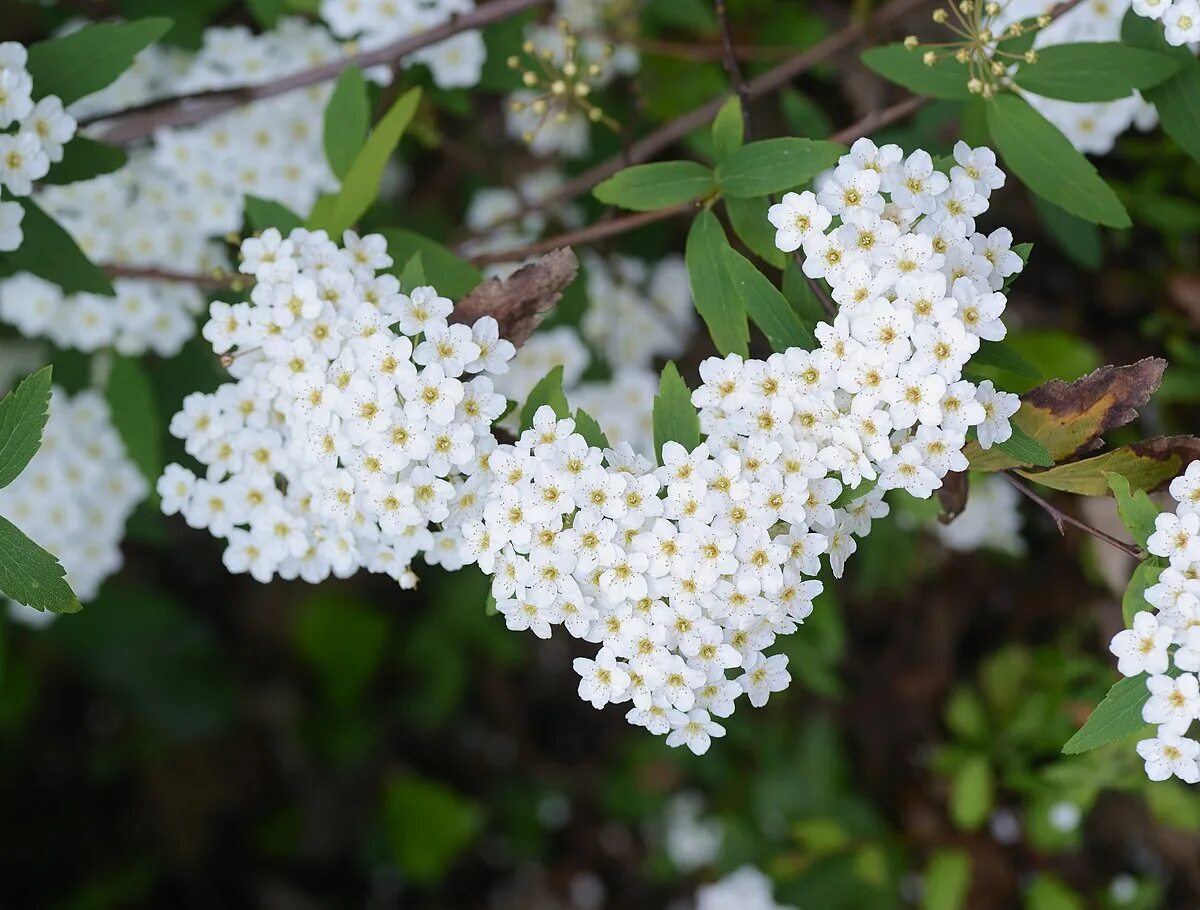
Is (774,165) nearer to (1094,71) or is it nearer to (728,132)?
(728,132)

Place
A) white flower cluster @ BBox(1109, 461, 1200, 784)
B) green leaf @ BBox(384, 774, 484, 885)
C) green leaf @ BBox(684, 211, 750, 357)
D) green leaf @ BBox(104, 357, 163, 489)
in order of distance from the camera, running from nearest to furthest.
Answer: white flower cluster @ BBox(1109, 461, 1200, 784), green leaf @ BBox(684, 211, 750, 357), green leaf @ BBox(104, 357, 163, 489), green leaf @ BBox(384, 774, 484, 885)

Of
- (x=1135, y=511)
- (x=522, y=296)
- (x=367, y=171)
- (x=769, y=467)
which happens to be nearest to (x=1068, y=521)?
(x=1135, y=511)

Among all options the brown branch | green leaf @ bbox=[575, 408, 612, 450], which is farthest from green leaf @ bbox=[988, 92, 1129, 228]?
the brown branch

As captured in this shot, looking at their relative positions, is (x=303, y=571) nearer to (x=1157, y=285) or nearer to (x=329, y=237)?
(x=329, y=237)

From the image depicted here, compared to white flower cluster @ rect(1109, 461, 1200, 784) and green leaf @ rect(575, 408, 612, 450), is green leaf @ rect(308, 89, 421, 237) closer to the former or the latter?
green leaf @ rect(575, 408, 612, 450)

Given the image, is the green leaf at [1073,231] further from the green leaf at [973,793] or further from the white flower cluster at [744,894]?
the white flower cluster at [744,894]

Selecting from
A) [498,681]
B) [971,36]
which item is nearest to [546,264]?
[971,36]

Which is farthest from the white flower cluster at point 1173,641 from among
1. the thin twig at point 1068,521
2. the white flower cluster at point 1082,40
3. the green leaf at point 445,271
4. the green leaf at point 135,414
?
the green leaf at point 135,414
